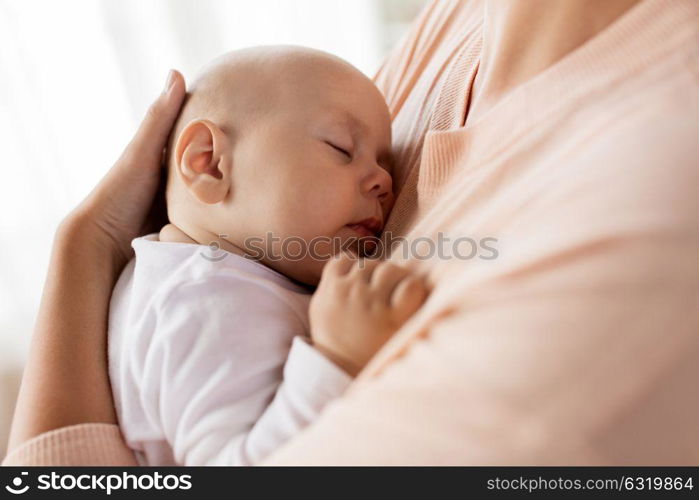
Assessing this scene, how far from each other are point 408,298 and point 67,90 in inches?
71.7

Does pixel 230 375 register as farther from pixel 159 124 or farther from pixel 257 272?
pixel 159 124

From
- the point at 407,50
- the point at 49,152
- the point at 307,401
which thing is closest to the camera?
the point at 307,401

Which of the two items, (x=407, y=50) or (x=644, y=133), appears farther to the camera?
(x=407, y=50)

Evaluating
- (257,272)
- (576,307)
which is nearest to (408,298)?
(576,307)

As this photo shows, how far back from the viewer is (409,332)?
629mm

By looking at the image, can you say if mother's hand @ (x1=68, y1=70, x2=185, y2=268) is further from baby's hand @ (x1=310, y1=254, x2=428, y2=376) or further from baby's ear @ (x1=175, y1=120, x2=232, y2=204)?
baby's hand @ (x1=310, y1=254, x2=428, y2=376)

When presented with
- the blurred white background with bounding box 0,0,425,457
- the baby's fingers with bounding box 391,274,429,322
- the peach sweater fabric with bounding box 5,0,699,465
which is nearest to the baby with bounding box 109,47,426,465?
the baby's fingers with bounding box 391,274,429,322

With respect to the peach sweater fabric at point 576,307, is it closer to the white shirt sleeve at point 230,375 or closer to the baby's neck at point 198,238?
the white shirt sleeve at point 230,375

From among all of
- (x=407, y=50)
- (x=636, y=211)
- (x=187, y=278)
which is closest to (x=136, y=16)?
(x=407, y=50)

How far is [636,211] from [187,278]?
53cm

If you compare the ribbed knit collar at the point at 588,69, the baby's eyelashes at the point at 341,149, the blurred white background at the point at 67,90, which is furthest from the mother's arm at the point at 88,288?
the blurred white background at the point at 67,90

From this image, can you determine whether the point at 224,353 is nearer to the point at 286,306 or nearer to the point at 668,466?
the point at 286,306

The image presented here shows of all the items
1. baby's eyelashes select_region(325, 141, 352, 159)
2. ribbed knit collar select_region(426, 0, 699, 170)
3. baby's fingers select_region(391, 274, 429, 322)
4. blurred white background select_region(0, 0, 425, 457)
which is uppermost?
ribbed knit collar select_region(426, 0, 699, 170)

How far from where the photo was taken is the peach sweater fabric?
53cm
